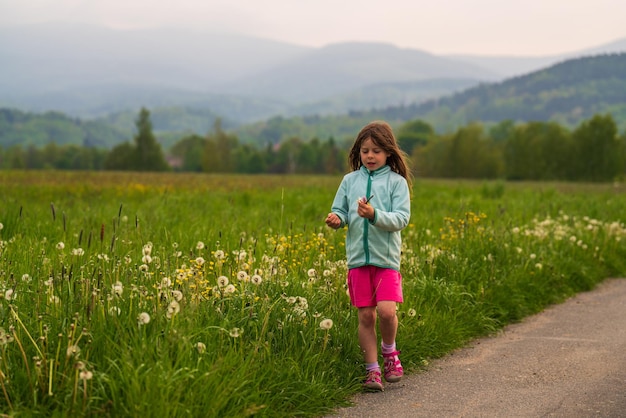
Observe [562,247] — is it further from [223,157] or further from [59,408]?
[223,157]

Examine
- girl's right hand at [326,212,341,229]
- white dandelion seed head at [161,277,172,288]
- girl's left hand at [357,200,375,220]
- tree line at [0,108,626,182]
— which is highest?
girl's left hand at [357,200,375,220]

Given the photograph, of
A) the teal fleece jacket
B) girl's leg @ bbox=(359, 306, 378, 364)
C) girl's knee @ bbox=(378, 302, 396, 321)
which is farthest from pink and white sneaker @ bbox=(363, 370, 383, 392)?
the teal fleece jacket

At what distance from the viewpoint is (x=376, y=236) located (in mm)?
5195

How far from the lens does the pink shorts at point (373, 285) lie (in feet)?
16.9

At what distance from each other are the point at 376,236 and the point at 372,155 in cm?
62

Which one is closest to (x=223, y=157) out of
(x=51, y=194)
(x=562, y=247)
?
(x=51, y=194)

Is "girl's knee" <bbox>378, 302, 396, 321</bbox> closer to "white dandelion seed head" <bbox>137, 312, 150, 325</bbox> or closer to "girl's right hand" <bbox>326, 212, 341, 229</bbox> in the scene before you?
"girl's right hand" <bbox>326, 212, 341, 229</bbox>

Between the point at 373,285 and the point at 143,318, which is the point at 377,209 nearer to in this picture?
the point at 373,285

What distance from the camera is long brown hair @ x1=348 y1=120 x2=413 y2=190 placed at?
530 cm

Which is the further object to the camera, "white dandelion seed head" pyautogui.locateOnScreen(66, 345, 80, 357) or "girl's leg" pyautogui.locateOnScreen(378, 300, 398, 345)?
"girl's leg" pyautogui.locateOnScreen(378, 300, 398, 345)

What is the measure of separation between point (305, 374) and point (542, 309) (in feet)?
14.7

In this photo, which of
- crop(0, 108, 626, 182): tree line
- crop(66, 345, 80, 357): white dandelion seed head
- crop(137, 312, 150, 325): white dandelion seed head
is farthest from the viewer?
crop(0, 108, 626, 182): tree line

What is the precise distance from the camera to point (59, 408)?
3.91 meters

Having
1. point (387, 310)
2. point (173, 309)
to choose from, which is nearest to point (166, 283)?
point (173, 309)
